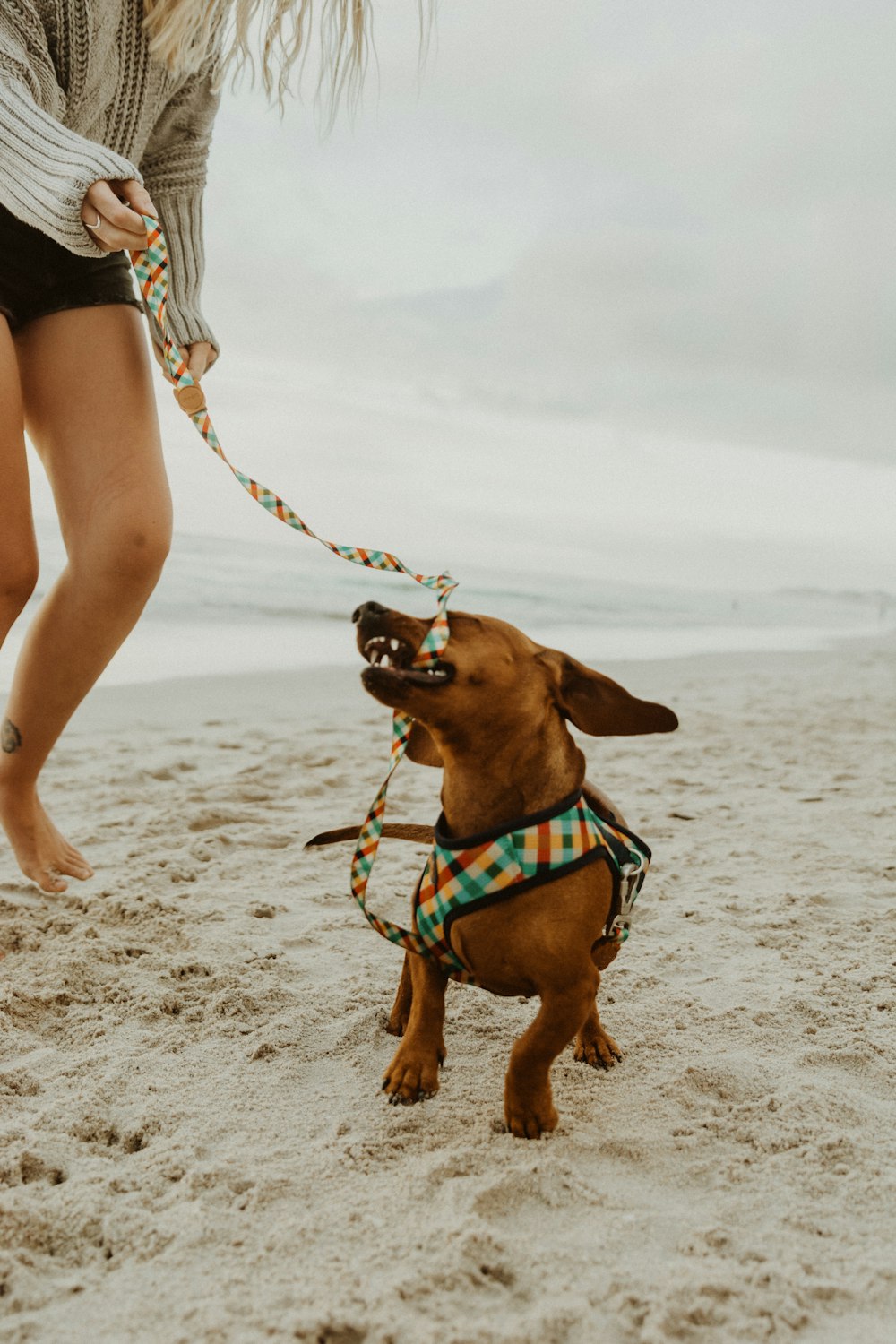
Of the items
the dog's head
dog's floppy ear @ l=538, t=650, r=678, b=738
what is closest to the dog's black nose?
the dog's head

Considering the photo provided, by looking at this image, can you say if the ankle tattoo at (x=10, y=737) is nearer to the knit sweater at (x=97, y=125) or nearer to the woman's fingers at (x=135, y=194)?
the knit sweater at (x=97, y=125)

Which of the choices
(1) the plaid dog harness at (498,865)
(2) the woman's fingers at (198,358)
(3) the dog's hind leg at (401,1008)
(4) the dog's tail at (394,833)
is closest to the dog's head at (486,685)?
(1) the plaid dog harness at (498,865)

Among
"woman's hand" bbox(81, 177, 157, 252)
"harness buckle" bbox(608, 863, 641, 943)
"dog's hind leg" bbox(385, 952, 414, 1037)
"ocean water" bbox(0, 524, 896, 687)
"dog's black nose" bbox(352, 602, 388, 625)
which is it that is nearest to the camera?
"dog's black nose" bbox(352, 602, 388, 625)

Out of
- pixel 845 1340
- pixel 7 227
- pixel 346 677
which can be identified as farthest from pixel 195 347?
pixel 346 677

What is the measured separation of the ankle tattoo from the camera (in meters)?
2.74

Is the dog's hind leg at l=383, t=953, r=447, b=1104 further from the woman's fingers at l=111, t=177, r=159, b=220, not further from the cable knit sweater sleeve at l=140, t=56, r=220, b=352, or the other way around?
the cable knit sweater sleeve at l=140, t=56, r=220, b=352

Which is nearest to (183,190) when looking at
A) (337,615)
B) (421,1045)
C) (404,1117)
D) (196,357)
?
(196,357)

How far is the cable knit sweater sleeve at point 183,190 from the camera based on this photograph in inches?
107

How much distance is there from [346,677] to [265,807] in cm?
383

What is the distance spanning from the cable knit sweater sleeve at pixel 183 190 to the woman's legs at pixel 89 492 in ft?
0.60

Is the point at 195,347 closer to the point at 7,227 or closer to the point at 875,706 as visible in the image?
the point at 7,227

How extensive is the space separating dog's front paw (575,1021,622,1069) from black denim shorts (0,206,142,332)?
2041mm

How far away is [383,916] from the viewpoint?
9.91ft

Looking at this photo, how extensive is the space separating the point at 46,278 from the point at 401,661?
133 centimetres
